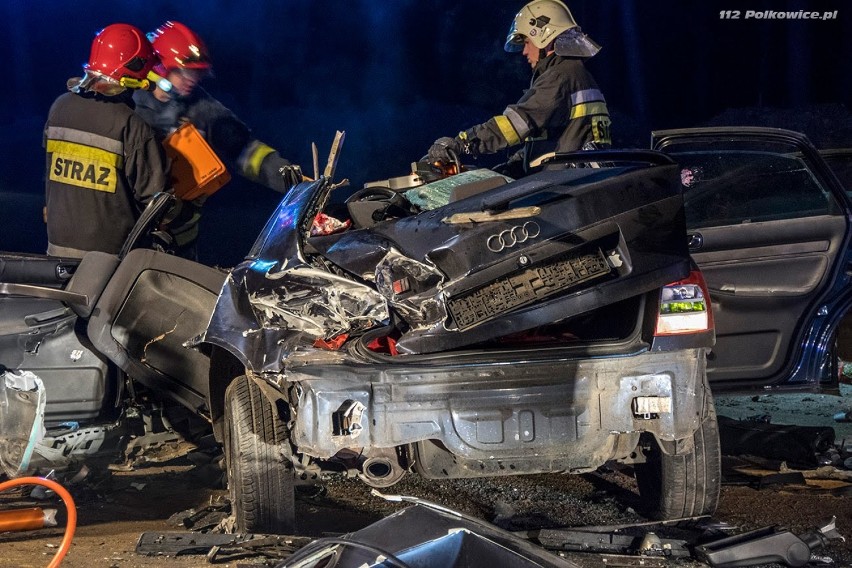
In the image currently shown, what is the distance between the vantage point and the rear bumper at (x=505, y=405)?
3516mm

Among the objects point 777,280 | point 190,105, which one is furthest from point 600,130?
point 190,105

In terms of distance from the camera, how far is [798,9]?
12062 millimetres

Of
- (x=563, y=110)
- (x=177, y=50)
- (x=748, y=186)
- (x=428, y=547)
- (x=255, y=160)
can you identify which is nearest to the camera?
(x=428, y=547)

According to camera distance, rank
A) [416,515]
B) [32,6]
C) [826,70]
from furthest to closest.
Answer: [826,70], [32,6], [416,515]

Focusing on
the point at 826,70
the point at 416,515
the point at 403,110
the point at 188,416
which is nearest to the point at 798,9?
the point at 826,70

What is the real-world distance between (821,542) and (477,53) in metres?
10.1

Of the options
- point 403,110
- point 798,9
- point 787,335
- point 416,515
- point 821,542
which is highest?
point 798,9

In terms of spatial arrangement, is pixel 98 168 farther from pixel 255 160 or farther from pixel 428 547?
pixel 428 547

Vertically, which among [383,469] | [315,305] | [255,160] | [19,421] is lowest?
[383,469]

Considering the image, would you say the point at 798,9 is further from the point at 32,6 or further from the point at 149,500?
the point at 149,500

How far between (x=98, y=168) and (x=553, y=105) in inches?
107

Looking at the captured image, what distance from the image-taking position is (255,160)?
6.80 meters

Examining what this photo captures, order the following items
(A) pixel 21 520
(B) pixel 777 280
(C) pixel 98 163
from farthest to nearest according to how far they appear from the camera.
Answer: (C) pixel 98 163, (B) pixel 777 280, (A) pixel 21 520

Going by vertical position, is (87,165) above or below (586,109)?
below
